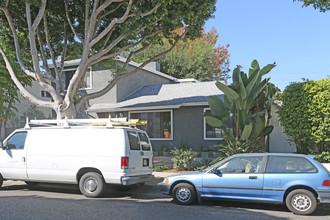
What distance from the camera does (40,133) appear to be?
30.3 ft

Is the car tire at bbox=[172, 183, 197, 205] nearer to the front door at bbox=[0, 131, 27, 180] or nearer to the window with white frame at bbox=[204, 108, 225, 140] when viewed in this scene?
the front door at bbox=[0, 131, 27, 180]

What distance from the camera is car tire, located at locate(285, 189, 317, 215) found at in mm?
6645

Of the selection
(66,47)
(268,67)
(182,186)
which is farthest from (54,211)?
(66,47)

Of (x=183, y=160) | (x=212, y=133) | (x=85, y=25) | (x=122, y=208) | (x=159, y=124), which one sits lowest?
(x=122, y=208)

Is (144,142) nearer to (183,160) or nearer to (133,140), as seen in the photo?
(133,140)

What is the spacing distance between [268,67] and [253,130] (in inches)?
96.8

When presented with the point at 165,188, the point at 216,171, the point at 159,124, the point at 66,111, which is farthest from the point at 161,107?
the point at 216,171

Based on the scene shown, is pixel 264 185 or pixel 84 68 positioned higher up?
pixel 84 68

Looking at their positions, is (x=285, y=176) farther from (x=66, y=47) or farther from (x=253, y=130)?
(x=66, y=47)

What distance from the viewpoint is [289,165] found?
7.03 metres

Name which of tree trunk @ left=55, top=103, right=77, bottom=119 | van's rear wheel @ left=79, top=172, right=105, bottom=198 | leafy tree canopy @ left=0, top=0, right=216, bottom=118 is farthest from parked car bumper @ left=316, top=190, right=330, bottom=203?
tree trunk @ left=55, top=103, right=77, bottom=119

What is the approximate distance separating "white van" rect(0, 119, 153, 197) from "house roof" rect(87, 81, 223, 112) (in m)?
8.35

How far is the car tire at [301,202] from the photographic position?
6.64 metres

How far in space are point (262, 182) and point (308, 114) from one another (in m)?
5.49
